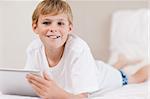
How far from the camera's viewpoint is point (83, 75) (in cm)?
55

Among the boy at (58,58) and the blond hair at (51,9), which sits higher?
the blond hair at (51,9)

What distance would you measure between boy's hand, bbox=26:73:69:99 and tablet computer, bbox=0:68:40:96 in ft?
0.03

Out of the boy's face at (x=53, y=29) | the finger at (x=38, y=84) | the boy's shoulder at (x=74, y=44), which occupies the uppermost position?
the boy's face at (x=53, y=29)

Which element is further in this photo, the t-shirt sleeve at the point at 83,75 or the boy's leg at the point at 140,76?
the boy's leg at the point at 140,76

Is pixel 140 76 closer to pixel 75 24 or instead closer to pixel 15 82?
pixel 75 24

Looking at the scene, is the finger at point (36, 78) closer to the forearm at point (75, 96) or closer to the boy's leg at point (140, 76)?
the forearm at point (75, 96)

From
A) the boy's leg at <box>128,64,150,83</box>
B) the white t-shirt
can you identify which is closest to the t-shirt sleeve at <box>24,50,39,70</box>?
the white t-shirt

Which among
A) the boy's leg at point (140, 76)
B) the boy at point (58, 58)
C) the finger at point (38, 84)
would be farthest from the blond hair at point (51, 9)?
the boy's leg at point (140, 76)

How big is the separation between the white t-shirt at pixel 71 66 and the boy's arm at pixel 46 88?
0.09 ft

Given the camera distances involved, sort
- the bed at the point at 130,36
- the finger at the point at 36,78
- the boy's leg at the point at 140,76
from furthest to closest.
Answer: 1. the bed at the point at 130,36
2. the boy's leg at the point at 140,76
3. the finger at the point at 36,78

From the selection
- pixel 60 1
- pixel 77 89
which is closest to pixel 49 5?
pixel 60 1

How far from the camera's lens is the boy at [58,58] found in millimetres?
535

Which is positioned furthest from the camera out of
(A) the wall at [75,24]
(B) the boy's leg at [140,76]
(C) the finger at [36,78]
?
(B) the boy's leg at [140,76]

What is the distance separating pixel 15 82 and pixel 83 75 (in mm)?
112
